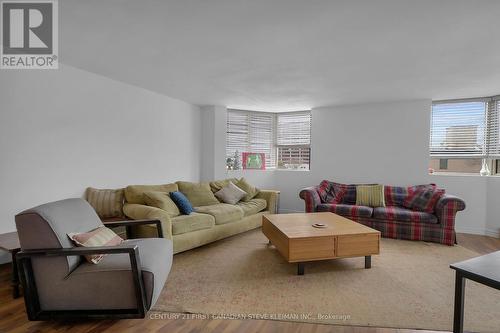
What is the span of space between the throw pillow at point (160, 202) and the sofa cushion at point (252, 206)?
3.83 ft

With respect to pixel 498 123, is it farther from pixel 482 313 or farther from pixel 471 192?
pixel 482 313

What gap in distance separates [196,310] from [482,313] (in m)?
2.28

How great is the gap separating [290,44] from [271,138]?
146 inches

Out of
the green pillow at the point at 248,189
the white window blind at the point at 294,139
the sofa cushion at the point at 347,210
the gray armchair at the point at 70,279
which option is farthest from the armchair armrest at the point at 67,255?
the white window blind at the point at 294,139

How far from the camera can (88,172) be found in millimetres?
3531

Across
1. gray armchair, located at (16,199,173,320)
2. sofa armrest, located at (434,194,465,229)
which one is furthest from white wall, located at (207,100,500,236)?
gray armchair, located at (16,199,173,320)

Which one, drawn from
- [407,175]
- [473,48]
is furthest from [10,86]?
[407,175]

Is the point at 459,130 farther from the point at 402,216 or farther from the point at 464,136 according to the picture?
the point at 402,216

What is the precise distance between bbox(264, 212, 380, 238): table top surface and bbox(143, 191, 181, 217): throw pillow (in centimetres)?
127

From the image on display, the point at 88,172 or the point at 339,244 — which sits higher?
the point at 88,172

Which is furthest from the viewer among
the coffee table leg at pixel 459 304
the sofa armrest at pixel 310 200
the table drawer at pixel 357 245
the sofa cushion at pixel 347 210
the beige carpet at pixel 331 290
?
the sofa armrest at pixel 310 200

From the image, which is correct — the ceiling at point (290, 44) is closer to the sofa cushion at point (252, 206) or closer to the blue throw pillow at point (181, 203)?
the blue throw pillow at point (181, 203)

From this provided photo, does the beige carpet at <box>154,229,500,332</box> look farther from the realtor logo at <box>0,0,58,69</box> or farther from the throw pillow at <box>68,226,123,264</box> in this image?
the realtor logo at <box>0,0,58,69</box>

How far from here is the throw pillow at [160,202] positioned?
342 cm
